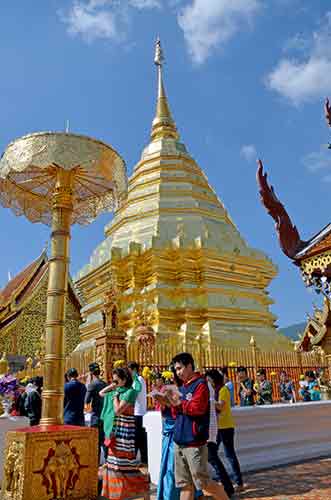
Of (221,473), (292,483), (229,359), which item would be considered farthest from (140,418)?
(229,359)

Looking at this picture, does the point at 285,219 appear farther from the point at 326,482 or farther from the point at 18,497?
the point at 18,497

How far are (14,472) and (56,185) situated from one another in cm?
281

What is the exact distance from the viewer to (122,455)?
173 inches

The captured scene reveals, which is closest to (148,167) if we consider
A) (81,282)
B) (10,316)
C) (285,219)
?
(81,282)

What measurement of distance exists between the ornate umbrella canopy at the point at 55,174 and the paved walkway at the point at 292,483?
377 centimetres

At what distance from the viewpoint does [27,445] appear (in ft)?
12.1

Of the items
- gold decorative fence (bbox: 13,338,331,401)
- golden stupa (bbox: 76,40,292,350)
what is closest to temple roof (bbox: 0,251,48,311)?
golden stupa (bbox: 76,40,292,350)

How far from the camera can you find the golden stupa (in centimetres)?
1645

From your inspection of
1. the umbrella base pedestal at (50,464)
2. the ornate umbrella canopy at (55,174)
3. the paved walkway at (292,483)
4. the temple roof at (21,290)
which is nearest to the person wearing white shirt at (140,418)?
the paved walkway at (292,483)

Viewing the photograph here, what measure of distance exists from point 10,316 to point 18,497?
18.4m

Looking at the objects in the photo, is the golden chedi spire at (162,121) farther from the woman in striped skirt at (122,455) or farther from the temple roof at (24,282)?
the woman in striped skirt at (122,455)

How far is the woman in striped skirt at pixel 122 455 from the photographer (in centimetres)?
432

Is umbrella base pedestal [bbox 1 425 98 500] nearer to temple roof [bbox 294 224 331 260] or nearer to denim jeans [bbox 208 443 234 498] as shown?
denim jeans [bbox 208 443 234 498]

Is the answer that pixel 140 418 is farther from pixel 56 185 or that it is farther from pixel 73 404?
pixel 56 185
